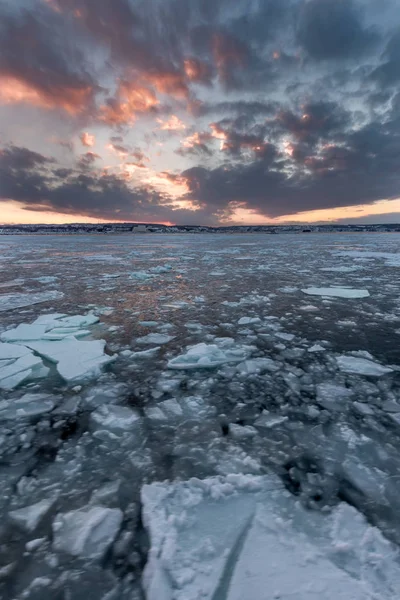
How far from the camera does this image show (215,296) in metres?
6.02

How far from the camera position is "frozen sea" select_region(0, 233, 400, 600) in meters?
1.16

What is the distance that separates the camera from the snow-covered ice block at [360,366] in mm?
2705

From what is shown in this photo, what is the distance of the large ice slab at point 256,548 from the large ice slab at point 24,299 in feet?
16.5

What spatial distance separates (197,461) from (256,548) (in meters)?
0.56

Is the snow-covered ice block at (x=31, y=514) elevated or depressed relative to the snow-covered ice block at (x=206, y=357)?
depressed

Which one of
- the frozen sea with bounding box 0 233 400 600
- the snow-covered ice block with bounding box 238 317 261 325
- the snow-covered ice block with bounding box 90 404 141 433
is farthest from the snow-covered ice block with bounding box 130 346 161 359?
the snow-covered ice block with bounding box 238 317 261 325

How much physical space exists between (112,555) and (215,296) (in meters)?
4.99

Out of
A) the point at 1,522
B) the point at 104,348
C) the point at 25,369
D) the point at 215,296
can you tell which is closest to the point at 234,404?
the point at 1,522

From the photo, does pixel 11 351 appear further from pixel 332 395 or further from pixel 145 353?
pixel 332 395

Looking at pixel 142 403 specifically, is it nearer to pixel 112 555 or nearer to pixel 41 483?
pixel 41 483

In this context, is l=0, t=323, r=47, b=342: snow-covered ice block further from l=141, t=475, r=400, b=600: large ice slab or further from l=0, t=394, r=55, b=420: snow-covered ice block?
l=141, t=475, r=400, b=600: large ice slab

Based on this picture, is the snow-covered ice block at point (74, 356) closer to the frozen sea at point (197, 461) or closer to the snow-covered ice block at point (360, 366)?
the frozen sea at point (197, 461)

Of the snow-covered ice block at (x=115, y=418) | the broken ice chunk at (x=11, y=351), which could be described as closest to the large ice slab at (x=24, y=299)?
the broken ice chunk at (x=11, y=351)

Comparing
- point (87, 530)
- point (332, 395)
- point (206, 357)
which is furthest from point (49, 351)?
point (332, 395)
